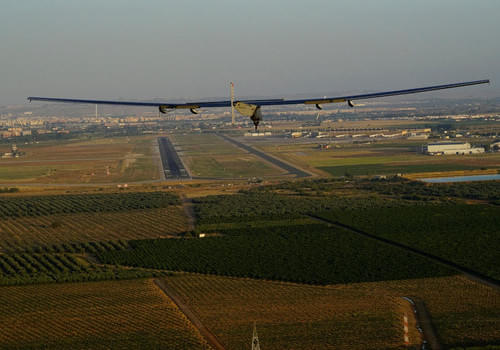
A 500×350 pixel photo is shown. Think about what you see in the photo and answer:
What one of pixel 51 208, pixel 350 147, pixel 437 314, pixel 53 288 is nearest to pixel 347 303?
pixel 437 314

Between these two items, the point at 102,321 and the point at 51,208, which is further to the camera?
the point at 51,208

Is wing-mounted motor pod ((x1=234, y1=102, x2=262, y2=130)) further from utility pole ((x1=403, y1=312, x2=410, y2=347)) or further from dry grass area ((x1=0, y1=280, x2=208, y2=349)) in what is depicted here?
utility pole ((x1=403, y1=312, x2=410, y2=347))

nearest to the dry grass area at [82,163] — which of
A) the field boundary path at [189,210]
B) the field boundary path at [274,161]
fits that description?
the field boundary path at [189,210]

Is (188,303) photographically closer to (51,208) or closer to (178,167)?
(51,208)

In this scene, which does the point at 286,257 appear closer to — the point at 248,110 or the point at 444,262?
the point at 444,262

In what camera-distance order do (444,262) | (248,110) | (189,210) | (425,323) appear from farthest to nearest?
(189,210)
(444,262)
(425,323)
(248,110)

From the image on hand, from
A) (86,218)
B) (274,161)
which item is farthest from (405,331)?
(274,161)

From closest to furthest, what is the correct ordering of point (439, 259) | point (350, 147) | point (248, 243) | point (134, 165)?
point (439, 259) → point (248, 243) → point (134, 165) → point (350, 147)

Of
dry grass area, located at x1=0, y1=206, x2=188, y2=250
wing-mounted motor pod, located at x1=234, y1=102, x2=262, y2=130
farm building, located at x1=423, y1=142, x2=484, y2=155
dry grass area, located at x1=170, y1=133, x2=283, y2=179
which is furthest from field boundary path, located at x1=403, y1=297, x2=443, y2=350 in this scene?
farm building, located at x1=423, y1=142, x2=484, y2=155
